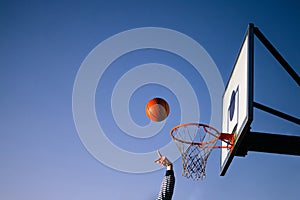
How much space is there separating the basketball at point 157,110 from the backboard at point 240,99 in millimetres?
1160

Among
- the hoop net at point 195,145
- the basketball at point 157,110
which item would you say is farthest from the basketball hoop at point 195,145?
the basketball at point 157,110

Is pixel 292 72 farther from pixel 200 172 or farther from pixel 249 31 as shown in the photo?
pixel 200 172

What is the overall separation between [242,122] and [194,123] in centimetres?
143

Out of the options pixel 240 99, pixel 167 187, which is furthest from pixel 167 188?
pixel 240 99

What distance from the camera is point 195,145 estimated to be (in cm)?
1157

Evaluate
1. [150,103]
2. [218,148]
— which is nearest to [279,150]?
[218,148]

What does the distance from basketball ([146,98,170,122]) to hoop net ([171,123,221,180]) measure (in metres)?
0.31

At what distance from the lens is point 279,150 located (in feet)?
35.5

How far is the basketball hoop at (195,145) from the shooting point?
37.7 feet

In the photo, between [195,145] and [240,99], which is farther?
[195,145]

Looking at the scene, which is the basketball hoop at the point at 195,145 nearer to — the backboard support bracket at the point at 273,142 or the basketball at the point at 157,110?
the basketball at the point at 157,110

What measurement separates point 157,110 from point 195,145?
2.96 feet

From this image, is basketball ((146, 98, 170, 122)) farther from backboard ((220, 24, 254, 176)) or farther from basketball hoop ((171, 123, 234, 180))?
backboard ((220, 24, 254, 176))

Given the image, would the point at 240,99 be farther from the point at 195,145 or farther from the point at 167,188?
the point at 167,188
